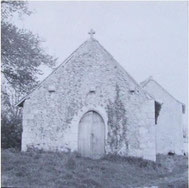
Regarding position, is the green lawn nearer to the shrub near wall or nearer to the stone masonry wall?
the shrub near wall

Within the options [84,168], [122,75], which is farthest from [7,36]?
[84,168]

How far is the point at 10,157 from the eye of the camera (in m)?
12.8

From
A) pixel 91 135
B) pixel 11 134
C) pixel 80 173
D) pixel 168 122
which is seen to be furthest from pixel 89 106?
pixel 168 122

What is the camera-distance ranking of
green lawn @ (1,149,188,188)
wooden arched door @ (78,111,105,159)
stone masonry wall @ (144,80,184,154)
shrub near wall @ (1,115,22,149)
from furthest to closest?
stone masonry wall @ (144,80,184,154), shrub near wall @ (1,115,22,149), wooden arched door @ (78,111,105,159), green lawn @ (1,149,188,188)

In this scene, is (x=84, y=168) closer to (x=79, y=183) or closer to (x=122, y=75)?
(x=79, y=183)

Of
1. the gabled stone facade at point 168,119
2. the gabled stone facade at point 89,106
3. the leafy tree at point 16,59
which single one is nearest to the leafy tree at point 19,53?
the leafy tree at point 16,59

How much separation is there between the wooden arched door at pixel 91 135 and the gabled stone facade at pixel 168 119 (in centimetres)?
1797

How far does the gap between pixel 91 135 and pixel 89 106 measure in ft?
4.49

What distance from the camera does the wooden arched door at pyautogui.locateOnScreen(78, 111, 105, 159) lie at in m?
15.7

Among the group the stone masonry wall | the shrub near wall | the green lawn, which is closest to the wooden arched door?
the green lawn

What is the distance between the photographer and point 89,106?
16.0 m

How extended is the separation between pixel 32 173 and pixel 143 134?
21.2 ft

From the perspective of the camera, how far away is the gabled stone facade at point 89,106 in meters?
15.4

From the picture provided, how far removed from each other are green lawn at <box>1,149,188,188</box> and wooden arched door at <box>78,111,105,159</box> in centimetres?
112
